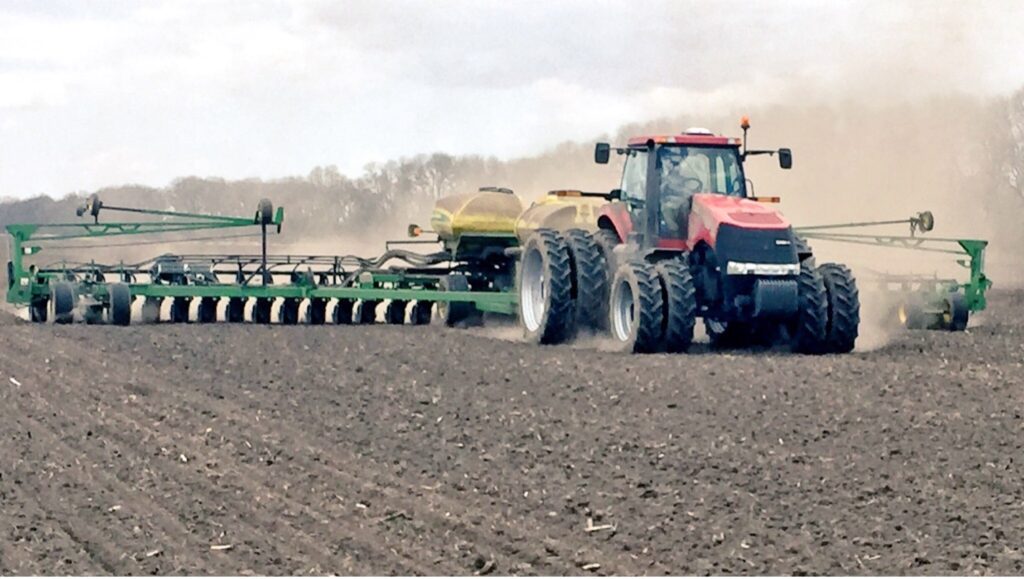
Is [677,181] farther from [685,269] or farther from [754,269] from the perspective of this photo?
[754,269]

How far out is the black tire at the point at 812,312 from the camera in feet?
48.9

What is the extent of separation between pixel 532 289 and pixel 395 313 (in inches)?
→ 176

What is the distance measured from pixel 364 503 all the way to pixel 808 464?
2.66 meters

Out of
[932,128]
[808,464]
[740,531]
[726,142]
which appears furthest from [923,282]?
[932,128]

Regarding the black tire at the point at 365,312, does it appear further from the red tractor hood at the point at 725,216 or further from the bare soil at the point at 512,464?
the red tractor hood at the point at 725,216

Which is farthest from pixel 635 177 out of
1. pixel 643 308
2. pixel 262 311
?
pixel 262 311

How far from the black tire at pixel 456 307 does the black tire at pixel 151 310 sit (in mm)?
3734

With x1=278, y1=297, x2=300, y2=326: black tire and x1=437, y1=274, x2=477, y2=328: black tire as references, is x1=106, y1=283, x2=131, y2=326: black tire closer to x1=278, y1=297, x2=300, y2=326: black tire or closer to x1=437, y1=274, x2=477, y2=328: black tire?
x1=278, y1=297, x2=300, y2=326: black tire

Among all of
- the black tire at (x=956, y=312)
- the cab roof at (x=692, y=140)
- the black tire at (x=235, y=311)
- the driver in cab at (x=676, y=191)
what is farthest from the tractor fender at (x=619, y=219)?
the black tire at (x=235, y=311)

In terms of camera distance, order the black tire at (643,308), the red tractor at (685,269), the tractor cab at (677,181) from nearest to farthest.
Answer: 1. the black tire at (643,308)
2. the red tractor at (685,269)
3. the tractor cab at (677,181)

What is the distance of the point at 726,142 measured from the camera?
52.3ft

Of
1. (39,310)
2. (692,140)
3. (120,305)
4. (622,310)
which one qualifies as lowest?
(39,310)

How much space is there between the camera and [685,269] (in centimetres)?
1473

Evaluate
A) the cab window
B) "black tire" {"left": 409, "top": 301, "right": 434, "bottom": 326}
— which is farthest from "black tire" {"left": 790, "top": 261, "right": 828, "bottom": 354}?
"black tire" {"left": 409, "top": 301, "right": 434, "bottom": 326}
